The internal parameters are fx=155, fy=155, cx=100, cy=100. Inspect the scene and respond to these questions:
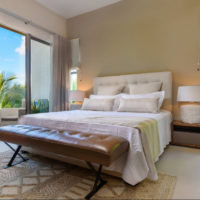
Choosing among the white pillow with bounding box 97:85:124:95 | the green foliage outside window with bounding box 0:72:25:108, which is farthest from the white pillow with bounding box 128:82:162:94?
the green foliage outside window with bounding box 0:72:25:108

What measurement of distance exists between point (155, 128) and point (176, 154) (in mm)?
863

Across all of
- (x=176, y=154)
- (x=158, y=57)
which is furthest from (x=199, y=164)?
(x=158, y=57)

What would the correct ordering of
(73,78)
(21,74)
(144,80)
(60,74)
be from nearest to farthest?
1. (144,80)
2. (21,74)
3. (60,74)
4. (73,78)

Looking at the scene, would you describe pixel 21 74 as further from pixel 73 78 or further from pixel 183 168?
pixel 183 168

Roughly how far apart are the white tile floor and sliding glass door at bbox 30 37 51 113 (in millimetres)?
1364

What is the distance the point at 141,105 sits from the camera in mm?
2619

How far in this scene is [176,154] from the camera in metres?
2.37

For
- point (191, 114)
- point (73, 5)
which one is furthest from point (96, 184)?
point (73, 5)

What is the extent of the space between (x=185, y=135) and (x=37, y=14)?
163 inches

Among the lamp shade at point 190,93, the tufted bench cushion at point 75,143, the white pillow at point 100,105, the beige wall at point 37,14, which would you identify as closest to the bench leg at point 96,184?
the tufted bench cushion at point 75,143

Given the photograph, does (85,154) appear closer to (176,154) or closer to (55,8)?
(176,154)

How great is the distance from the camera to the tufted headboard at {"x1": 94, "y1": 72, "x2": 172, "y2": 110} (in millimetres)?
3033

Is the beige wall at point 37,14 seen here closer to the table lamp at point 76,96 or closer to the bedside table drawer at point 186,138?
the table lamp at point 76,96

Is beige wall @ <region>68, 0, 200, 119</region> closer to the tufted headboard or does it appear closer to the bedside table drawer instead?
the tufted headboard
